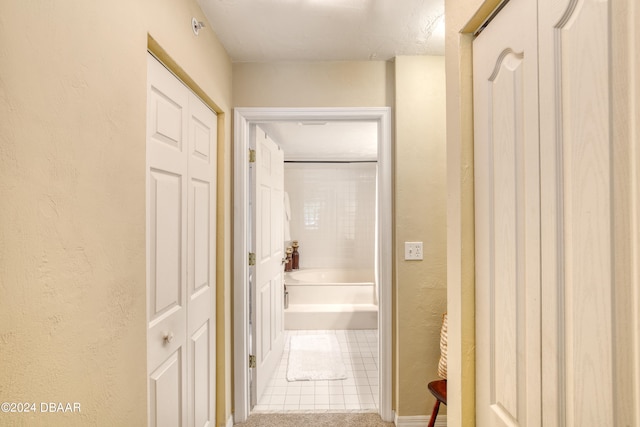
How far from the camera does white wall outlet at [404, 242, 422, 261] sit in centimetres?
197

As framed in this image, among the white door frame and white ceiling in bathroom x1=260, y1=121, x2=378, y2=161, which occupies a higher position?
white ceiling in bathroom x1=260, y1=121, x2=378, y2=161

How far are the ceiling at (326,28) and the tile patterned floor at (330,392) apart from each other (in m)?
2.32

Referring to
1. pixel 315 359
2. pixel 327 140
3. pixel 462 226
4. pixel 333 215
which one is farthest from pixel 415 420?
pixel 333 215

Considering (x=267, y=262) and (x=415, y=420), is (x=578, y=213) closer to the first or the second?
(x=415, y=420)

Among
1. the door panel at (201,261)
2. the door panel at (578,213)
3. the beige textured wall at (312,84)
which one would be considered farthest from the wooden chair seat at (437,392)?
the beige textured wall at (312,84)

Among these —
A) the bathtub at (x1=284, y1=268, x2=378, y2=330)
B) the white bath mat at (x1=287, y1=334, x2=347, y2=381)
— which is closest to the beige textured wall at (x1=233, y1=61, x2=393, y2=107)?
the white bath mat at (x1=287, y1=334, x2=347, y2=381)

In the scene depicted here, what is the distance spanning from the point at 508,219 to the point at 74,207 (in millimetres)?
1061

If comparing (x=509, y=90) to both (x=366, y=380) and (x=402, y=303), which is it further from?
(x=366, y=380)

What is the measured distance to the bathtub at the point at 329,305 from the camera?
3.67m

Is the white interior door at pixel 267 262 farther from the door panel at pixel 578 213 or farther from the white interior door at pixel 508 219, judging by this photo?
the door panel at pixel 578 213

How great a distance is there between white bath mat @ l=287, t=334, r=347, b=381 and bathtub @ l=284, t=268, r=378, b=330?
8.0 inches

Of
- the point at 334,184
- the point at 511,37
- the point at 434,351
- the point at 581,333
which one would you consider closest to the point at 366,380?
the point at 434,351

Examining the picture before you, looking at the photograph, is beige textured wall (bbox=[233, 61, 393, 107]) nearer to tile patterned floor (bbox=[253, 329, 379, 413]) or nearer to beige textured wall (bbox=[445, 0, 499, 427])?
beige textured wall (bbox=[445, 0, 499, 427])

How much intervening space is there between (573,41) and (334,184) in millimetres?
4307
